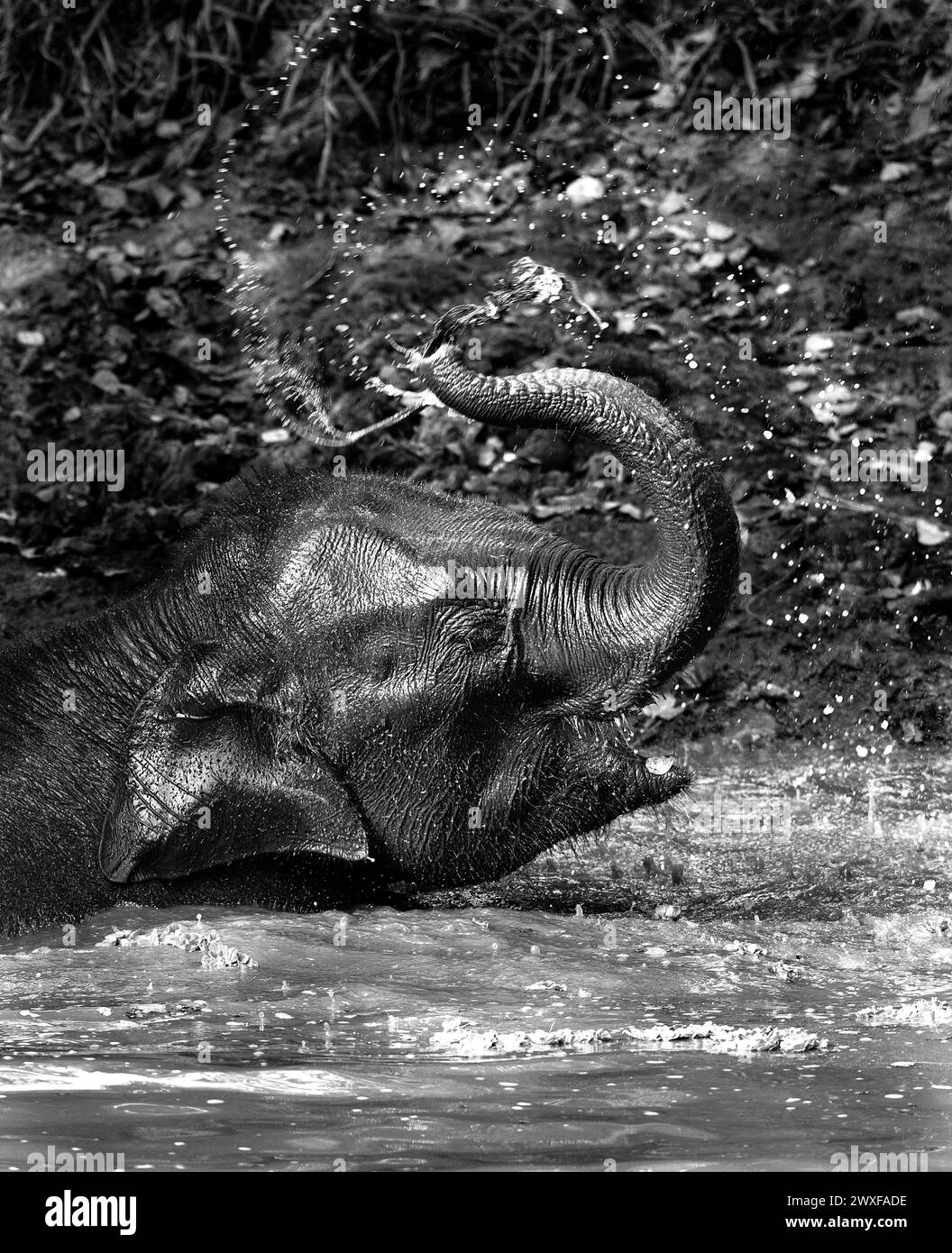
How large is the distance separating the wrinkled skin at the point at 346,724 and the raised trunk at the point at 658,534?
12 mm

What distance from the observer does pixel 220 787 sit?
283 inches

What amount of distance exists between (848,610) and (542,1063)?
606cm

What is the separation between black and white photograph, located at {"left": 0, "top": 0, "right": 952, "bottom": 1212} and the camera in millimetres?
5680

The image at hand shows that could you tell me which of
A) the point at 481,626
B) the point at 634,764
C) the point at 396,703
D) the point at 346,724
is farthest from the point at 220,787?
the point at 634,764

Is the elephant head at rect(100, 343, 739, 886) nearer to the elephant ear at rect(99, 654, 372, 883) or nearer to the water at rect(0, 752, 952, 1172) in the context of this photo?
the elephant ear at rect(99, 654, 372, 883)

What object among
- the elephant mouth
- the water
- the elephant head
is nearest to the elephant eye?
the elephant head

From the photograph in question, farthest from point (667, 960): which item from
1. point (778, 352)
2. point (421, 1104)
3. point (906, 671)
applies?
point (778, 352)

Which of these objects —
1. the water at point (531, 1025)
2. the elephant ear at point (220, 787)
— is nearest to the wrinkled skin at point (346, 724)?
the elephant ear at point (220, 787)

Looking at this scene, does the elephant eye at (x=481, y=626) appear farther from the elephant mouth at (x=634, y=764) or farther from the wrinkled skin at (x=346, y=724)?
the elephant mouth at (x=634, y=764)

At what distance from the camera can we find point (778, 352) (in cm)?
1324

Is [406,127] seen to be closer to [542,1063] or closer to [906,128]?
[906,128]

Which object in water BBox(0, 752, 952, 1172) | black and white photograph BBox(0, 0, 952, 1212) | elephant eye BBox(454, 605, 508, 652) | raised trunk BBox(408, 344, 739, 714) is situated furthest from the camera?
elephant eye BBox(454, 605, 508, 652)

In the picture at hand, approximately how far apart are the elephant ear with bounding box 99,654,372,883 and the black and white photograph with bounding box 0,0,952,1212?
0.01 metres

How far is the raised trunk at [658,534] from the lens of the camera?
6844 mm
